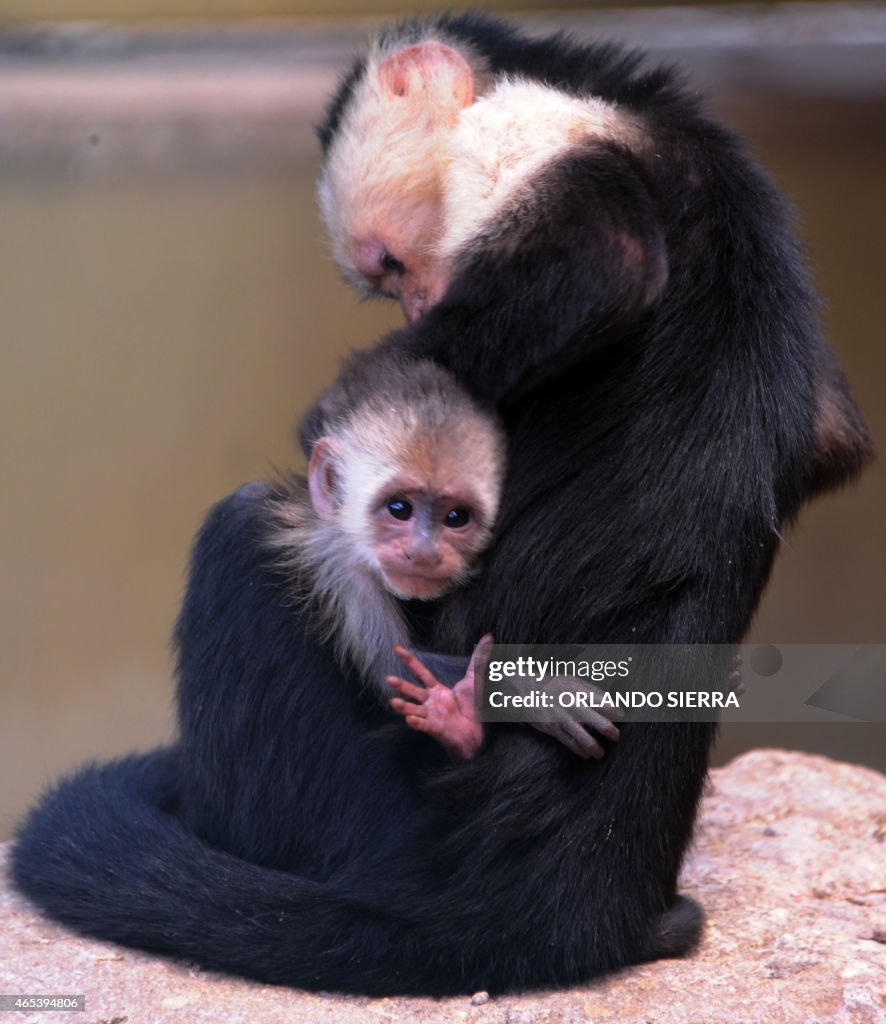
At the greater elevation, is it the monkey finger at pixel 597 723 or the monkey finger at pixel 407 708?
the monkey finger at pixel 597 723

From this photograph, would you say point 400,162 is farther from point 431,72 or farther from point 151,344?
point 151,344

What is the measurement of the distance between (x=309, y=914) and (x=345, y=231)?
1286mm

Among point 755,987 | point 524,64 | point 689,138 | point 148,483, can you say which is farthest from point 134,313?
point 755,987

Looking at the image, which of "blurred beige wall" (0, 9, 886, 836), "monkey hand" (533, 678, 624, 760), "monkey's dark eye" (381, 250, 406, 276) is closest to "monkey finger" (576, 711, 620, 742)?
"monkey hand" (533, 678, 624, 760)

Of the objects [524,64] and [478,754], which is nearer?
[478,754]

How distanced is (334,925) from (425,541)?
638 mm

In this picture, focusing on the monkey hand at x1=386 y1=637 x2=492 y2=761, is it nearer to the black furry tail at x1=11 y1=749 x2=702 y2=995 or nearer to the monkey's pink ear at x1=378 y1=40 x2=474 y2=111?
the black furry tail at x1=11 y1=749 x2=702 y2=995

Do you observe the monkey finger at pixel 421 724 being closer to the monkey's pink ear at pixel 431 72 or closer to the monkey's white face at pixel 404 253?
the monkey's white face at pixel 404 253

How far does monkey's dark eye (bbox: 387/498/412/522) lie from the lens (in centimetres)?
220

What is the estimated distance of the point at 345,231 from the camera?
2570 millimetres

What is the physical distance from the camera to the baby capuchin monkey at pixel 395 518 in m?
2.08

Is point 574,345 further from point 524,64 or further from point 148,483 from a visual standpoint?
point 148,483

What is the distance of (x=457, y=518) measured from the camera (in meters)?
2.17

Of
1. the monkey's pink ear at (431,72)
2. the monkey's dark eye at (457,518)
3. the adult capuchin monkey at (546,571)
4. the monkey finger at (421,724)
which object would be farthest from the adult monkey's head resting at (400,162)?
the monkey finger at (421,724)
